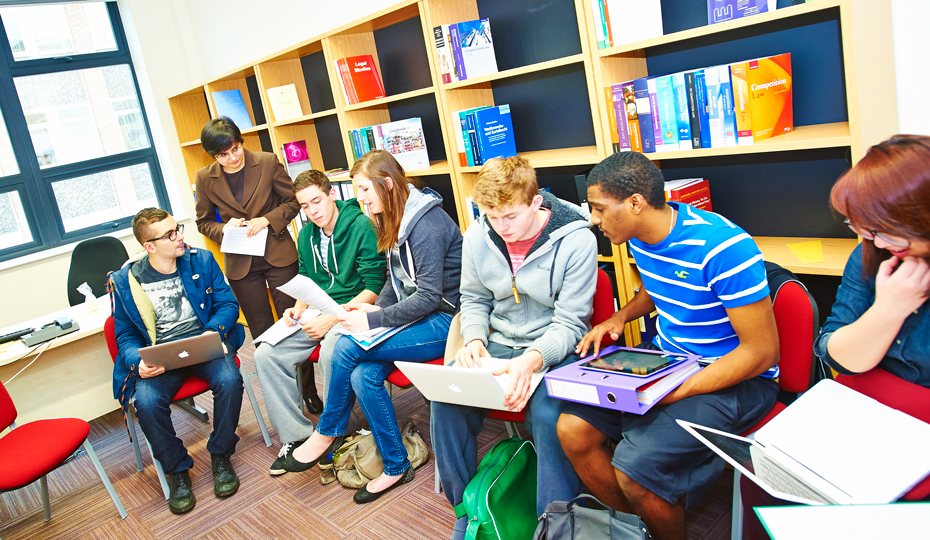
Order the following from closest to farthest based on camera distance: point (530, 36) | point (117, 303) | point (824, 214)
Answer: point (824, 214)
point (117, 303)
point (530, 36)

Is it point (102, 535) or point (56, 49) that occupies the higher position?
point (56, 49)

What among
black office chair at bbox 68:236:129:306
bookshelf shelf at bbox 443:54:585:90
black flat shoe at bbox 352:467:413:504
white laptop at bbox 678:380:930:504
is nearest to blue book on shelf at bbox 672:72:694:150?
bookshelf shelf at bbox 443:54:585:90

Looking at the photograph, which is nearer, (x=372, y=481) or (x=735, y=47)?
(x=735, y=47)

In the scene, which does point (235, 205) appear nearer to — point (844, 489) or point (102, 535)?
point (102, 535)

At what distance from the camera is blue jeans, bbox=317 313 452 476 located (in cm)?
229

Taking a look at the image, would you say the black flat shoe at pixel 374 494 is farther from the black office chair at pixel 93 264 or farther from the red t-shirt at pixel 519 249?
the black office chair at pixel 93 264

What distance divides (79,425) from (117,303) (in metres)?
0.52

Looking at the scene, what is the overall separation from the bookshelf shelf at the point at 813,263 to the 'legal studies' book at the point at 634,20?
867 millimetres

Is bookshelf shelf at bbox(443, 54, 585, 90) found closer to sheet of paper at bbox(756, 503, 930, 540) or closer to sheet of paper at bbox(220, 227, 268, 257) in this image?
sheet of paper at bbox(220, 227, 268, 257)

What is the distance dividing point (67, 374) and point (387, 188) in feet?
6.83

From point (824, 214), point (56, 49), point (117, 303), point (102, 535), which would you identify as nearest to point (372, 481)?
point (102, 535)

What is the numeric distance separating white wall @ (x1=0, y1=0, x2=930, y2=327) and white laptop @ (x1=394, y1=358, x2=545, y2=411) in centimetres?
243

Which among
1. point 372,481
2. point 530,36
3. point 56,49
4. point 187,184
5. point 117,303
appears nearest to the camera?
point 372,481

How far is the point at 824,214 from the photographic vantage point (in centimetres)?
208
